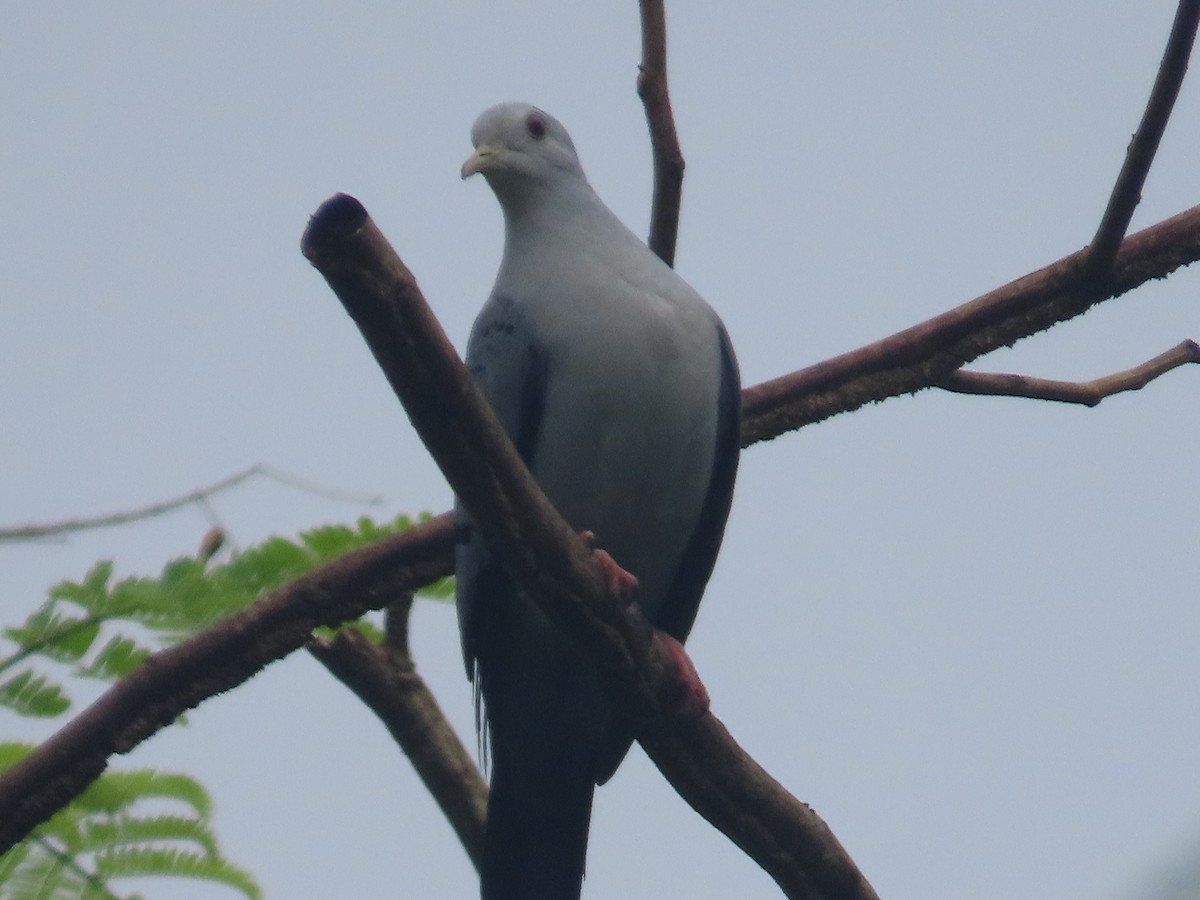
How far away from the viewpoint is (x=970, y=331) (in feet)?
14.6

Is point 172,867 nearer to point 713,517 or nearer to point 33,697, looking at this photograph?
point 33,697

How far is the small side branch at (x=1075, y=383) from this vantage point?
460cm

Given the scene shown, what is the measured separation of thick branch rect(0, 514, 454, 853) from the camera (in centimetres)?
338

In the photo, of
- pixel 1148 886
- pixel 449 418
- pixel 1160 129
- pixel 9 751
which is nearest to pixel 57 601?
pixel 9 751

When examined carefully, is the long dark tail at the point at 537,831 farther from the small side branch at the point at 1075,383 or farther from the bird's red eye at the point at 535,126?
the bird's red eye at the point at 535,126

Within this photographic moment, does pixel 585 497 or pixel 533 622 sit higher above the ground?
pixel 585 497

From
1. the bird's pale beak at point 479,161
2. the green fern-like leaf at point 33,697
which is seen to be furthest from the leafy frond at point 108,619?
the bird's pale beak at point 479,161

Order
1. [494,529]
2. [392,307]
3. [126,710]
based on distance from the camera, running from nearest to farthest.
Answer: [392,307]
[494,529]
[126,710]

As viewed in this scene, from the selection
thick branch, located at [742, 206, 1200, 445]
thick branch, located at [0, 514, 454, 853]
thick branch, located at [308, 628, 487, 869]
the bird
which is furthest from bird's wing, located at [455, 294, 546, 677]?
thick branch, located at [742, 206, 1200, 445]

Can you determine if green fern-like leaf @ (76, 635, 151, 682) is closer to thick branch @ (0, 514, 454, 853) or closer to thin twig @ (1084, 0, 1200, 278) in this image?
thick branch @ (0, 514, 454, 853)

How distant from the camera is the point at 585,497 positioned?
13.9 feet

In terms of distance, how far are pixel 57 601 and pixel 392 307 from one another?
5.74 ft

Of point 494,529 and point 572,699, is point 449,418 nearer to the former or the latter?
point 494,529

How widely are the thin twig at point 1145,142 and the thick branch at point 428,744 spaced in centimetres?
246
